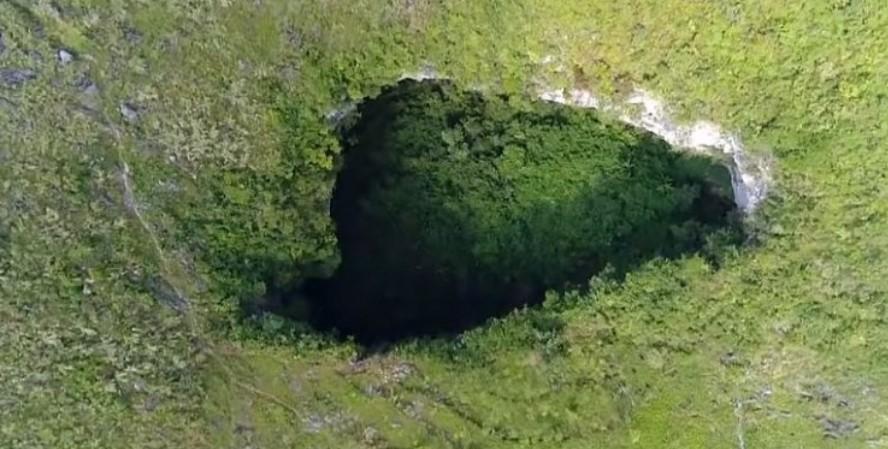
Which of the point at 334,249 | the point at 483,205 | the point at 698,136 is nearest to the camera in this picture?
the point at 334,249

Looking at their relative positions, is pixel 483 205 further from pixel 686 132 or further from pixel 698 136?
pixel 698 136

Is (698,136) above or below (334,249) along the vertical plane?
above

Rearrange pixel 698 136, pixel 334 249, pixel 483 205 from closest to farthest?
pixel 334 249 → pixel 698 136 → pixel 483 205

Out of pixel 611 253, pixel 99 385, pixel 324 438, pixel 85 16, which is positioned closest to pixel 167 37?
pixel 85 16

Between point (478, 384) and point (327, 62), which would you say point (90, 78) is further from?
point (478, 384)

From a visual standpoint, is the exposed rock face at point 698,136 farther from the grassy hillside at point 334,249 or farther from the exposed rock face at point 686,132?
the grassy hillside at point 334,249

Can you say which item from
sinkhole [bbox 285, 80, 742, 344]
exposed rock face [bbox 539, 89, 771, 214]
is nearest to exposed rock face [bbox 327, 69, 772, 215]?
exposed rock face [bbox 539, 89, 771, 214]

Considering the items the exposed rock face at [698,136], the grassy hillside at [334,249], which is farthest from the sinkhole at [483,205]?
the grassy hillside at [334,249]

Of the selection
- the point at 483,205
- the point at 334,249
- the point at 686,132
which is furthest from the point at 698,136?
the point at 334,249
